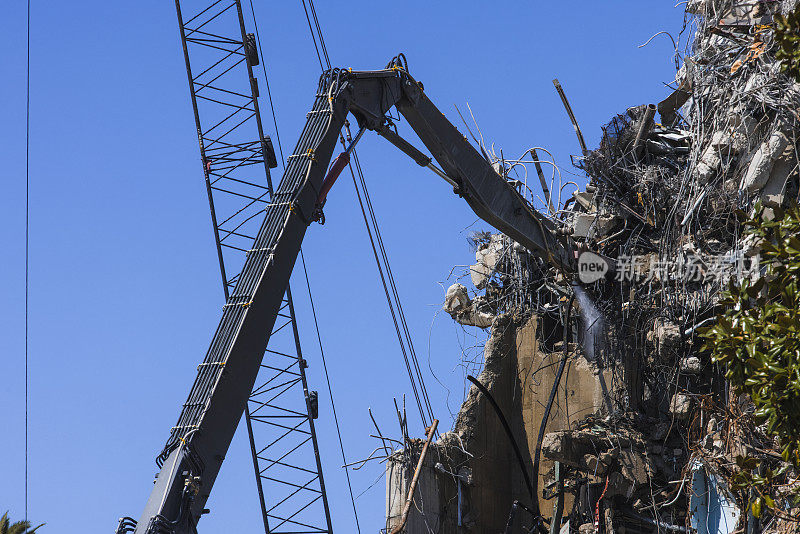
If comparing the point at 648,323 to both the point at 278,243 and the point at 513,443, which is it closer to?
the point at 513,443

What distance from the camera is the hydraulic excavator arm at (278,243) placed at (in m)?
9.12

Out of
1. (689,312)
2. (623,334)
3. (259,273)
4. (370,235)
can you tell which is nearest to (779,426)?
(259,273)

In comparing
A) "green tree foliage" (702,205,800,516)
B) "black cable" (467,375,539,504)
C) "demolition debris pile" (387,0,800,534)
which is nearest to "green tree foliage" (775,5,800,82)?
"green tree foliage" (702,205,800,516)

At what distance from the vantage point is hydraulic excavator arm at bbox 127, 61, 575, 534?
912 cm

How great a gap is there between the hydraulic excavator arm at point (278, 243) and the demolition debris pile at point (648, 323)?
2620mm

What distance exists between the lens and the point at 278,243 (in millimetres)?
10305

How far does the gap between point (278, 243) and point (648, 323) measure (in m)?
6.49

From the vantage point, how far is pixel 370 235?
50.7 feet

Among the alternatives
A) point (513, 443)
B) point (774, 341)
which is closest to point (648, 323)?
point (513, 443)

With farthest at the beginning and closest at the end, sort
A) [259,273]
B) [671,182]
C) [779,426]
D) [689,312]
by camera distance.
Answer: [671,182] → [689,312] → [259,273] → [779,426]

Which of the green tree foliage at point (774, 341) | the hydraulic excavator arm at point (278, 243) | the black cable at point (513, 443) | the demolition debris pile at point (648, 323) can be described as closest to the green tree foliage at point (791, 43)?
the green tree foliage at point (774, 341)

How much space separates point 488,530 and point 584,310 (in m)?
3.70

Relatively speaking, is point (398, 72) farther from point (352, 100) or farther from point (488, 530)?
point (488, 530)

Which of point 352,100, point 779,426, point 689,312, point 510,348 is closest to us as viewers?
point 779,426
